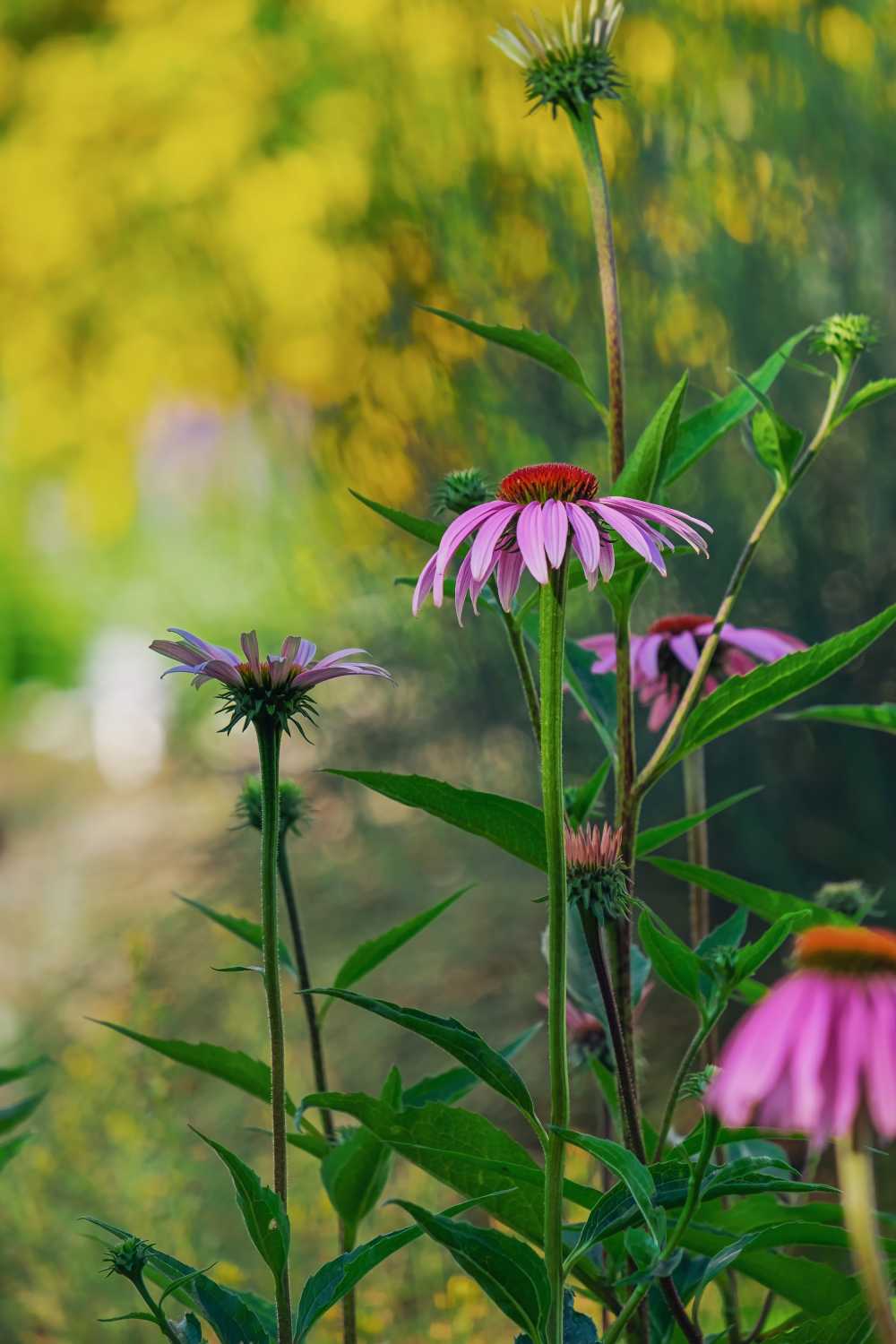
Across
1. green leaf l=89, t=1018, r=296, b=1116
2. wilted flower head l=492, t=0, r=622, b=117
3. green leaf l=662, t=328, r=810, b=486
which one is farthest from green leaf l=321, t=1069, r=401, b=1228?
wilted flower head l=492, t=0, r=622, b=117

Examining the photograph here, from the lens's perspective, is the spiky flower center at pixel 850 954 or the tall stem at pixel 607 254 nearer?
the spiky flower center at pixel 850 954

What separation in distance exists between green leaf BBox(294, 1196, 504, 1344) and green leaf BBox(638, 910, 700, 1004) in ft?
0.31

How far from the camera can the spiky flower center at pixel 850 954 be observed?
31 centimetres

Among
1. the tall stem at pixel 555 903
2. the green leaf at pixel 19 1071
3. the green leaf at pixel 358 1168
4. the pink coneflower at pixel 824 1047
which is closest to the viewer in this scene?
the pink coneflower at pixel 824 1047

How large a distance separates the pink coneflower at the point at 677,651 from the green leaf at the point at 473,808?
14 cm

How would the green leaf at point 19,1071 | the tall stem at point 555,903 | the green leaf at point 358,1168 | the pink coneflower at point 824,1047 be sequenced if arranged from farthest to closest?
the green leaf at point 19,1071 → the green leaf at point 358,1168 → the tall stem at point 555,903 → the pink coneflower at point 824,1047

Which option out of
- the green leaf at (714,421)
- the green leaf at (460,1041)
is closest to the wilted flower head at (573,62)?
the green leaf at (714,421)

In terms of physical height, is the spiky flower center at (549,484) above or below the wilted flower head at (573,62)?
below

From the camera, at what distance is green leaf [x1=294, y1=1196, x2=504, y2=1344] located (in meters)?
0.44

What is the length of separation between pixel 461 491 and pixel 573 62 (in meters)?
0.17

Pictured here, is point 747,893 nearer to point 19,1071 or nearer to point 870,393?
point 870,393

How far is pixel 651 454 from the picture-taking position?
1.61ft

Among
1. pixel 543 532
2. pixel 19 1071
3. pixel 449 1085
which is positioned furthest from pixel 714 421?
pixel 19 1071

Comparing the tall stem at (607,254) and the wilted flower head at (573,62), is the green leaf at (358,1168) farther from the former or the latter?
the wilted flower head at (573,62)
